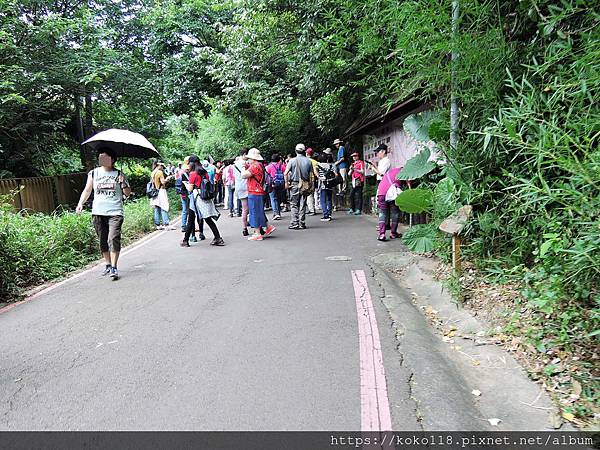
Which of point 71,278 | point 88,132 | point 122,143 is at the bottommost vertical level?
point 71,278

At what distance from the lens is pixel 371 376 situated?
11.5ft

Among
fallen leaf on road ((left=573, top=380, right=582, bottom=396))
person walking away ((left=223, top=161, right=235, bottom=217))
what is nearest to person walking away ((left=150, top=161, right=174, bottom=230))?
person walking away ((left=223, top=161, right=235, bottom=217))

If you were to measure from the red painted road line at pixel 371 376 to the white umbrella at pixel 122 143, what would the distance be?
14.8 feet

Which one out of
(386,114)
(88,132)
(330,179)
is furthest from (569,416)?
(88,132)

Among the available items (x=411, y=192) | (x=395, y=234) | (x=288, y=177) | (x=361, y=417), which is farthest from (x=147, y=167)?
(x=361, y=417)

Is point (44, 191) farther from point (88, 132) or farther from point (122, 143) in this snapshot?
point (122, 143)

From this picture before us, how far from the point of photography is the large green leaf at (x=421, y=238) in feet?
21.6

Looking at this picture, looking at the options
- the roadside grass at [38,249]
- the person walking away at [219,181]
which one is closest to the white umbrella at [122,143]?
the roadside grass at [38,249]

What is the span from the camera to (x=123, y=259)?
8.50 metres

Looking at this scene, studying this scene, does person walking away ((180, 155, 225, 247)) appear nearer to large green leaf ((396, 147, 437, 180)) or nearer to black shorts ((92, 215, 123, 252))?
black shorts ((92, 215, 123, 252))

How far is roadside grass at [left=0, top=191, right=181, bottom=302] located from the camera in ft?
20.5

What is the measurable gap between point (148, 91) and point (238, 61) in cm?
568

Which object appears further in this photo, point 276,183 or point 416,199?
point 276,183

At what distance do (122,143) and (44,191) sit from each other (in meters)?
10.3
